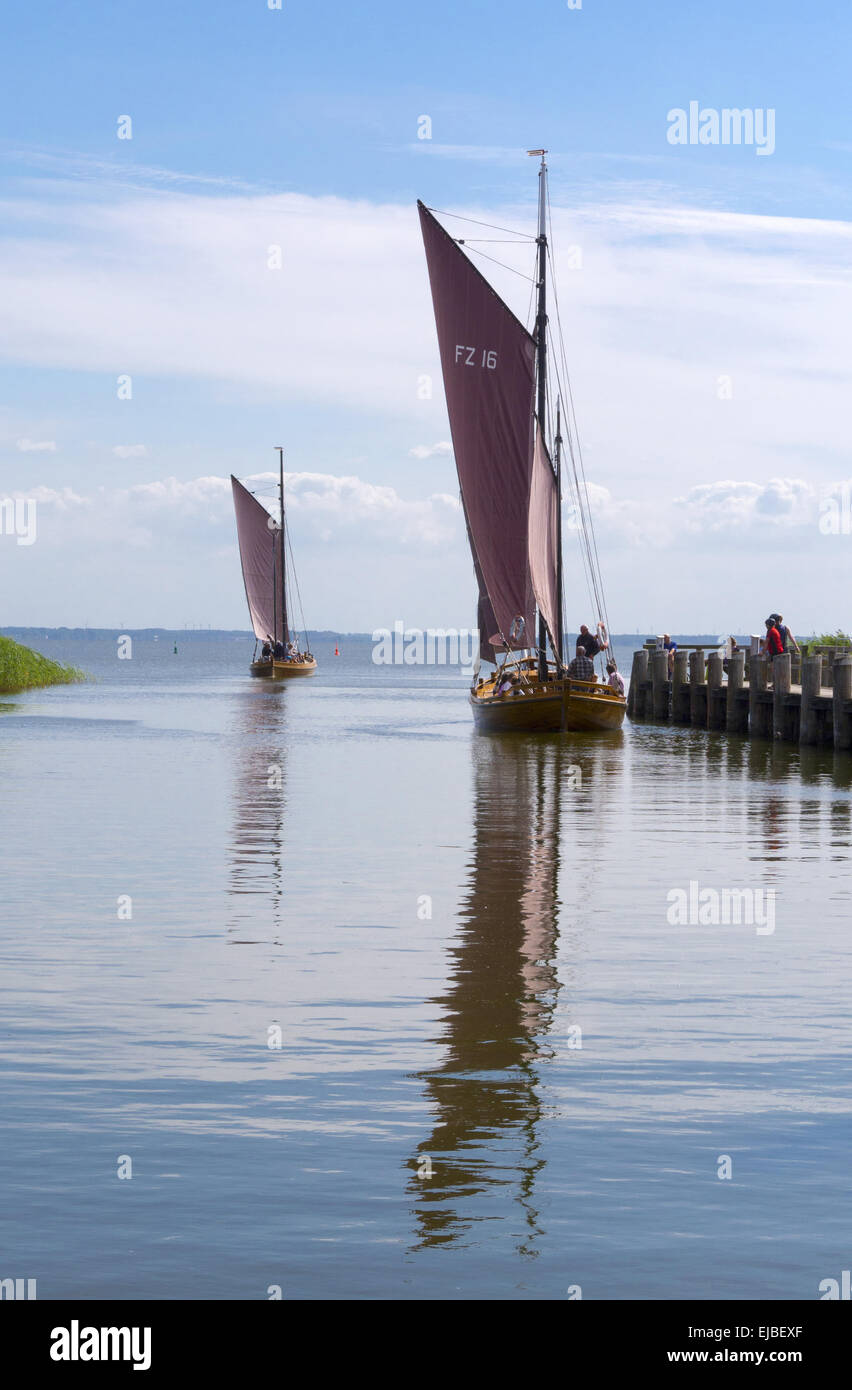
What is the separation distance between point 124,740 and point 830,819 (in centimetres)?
2650

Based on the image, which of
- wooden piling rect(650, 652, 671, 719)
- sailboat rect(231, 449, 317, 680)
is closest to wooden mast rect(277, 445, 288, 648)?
sailboat rect(231, 449, 317, 680)

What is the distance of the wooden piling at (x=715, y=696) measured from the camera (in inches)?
1964

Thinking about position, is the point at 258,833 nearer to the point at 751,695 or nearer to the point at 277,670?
the point at 751,695

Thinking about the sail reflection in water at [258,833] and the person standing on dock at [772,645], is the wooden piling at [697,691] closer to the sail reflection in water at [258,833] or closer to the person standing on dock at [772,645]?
the person standing on dock at [772,645]

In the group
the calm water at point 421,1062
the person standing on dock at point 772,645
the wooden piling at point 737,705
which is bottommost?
the calm water at point 421,1062

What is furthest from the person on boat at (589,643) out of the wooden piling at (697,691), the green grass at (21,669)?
the green grass at (21,669)

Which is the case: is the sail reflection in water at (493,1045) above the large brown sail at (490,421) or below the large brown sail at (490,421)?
below

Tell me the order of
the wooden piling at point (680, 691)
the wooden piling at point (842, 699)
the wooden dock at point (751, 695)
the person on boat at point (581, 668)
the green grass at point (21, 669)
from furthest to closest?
the green grass at point (21, 669), the wooden piling at point (680, 691), the person on boat at point (581, 668), the wooden dock at point (751, 695), the wooden piling at point (842, 699)

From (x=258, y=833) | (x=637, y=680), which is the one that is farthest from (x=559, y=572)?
(x=258, y=833)

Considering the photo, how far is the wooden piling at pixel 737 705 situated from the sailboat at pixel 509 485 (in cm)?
342

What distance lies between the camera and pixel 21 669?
8188 cm

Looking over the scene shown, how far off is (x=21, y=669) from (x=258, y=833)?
2362 inches

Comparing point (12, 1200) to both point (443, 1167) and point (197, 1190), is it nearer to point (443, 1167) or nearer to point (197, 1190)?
point (197, 1190)
